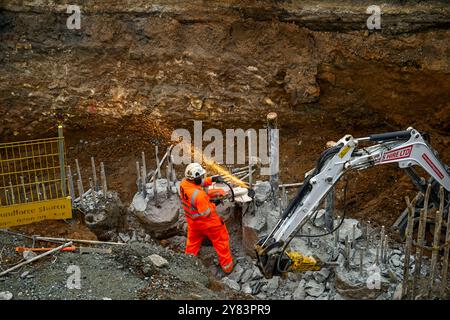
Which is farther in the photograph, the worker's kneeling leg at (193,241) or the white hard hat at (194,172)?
the worker's kneeling leg at (193,241)

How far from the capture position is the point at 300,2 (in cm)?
1203

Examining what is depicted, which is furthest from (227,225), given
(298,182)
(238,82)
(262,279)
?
(238,82)

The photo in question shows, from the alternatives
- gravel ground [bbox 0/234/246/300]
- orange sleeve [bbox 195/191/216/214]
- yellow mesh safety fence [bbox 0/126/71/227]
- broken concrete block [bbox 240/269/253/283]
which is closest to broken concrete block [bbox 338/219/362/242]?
broken concrete block [bbox 240/269/253/283]

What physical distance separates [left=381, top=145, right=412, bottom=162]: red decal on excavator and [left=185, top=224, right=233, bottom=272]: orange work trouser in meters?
2.67

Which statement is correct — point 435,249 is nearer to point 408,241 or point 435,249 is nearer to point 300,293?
point 408,241

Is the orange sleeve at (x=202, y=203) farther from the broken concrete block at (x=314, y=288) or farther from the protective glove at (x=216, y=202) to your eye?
the broken concrete block at (x=314, y=288)

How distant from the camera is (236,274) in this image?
9961 mm

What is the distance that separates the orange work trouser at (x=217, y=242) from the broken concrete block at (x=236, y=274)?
10cm

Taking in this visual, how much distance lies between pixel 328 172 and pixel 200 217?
84.0 inches

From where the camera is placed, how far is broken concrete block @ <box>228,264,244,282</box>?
32.5 ft

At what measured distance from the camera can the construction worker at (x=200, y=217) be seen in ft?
31.1

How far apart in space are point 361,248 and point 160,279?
2982 millimetres

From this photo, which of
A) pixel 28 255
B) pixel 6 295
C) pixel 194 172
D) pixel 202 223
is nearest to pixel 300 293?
pixel 202 223

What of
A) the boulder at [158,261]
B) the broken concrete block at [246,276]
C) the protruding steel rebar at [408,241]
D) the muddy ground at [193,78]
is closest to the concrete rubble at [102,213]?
the muddy ground at [193,78]
